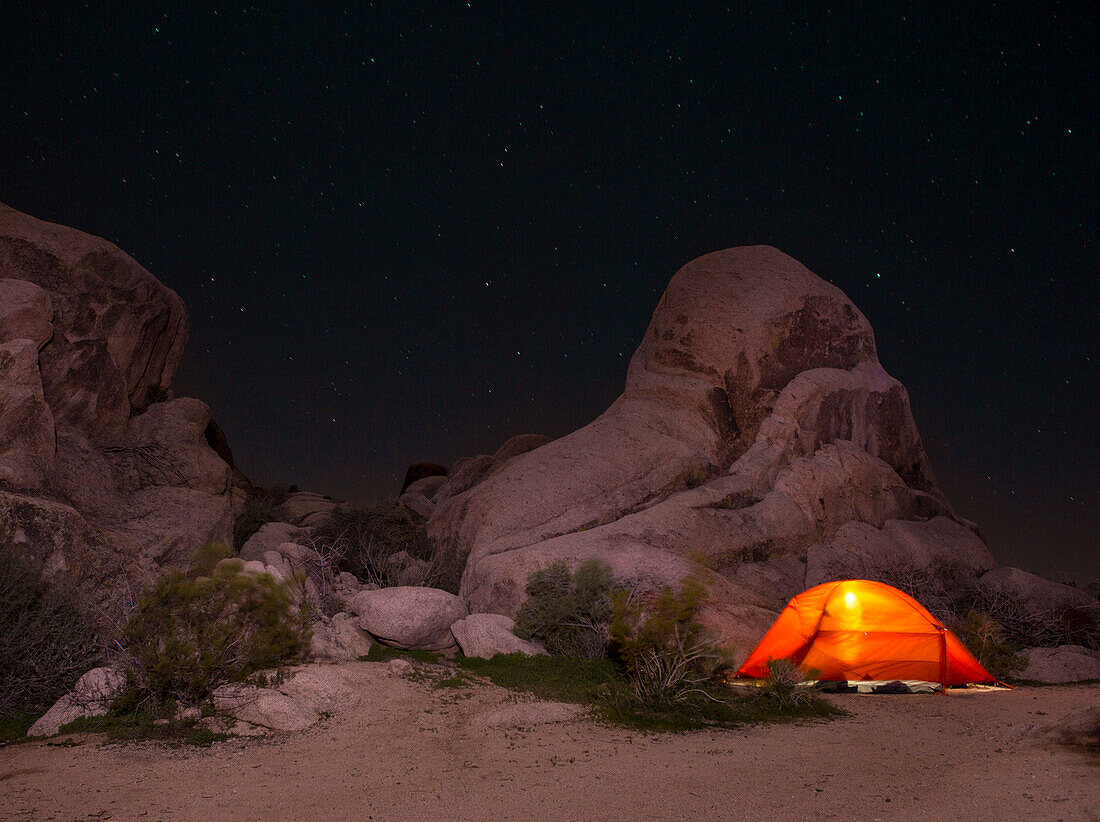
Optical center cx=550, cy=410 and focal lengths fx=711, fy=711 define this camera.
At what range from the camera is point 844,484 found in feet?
52.2

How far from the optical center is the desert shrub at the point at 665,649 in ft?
28.0

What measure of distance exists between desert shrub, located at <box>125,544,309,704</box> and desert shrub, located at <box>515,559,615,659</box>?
368 cm

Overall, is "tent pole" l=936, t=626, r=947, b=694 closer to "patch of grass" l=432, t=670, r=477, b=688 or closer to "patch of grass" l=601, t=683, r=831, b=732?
"patch of grass" l=601, t=683, r=831, b=732

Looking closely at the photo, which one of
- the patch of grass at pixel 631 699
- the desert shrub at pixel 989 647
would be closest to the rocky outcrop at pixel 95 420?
the patch of grass at pixel 631 699

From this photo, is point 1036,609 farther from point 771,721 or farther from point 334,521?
point 334,521

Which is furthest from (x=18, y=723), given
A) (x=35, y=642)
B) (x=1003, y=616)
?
(x=1003, y=616)

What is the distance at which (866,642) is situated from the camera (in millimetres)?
10297

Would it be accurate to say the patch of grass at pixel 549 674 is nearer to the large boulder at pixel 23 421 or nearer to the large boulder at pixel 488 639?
the large boulder at pixel 488 639

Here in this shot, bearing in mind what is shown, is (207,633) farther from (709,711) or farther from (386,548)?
(386,548)

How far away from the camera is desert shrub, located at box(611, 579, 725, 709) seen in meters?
8.54

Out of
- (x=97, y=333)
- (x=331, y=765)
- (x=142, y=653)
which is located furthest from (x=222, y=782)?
(x=97, y=333)

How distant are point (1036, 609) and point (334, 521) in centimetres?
1546

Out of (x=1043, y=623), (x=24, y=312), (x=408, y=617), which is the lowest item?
(x=408, y=617)

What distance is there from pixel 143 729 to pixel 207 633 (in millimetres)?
1214
